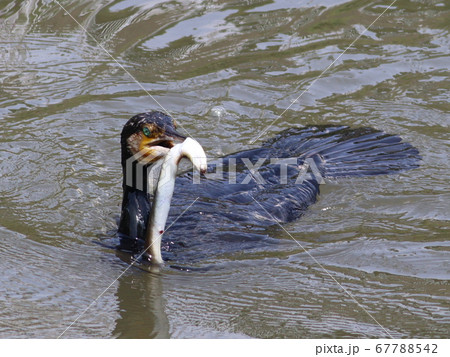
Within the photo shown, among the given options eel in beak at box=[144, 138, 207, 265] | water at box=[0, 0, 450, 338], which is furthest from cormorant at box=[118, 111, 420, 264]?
water at box=[0, 0, 450, 338]

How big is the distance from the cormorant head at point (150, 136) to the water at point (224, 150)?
2.19ft

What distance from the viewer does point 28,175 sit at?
584cm

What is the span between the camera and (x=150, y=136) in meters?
4.40

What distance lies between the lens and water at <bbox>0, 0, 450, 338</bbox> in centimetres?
402

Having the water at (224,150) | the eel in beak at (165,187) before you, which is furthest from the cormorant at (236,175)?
the water at (224,150)

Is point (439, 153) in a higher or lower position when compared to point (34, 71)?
lower

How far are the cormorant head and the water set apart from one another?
668mm

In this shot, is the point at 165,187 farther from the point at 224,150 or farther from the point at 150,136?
the point at 224,150

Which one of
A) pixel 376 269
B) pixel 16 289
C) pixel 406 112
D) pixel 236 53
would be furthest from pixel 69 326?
pixel 236 53

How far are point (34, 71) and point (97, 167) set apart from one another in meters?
2.05

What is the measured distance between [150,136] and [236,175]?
1378 mm

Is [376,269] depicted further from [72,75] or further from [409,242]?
[72,75]

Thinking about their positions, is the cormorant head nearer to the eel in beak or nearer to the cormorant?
the cormorant

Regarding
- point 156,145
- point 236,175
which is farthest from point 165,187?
point 236,175
